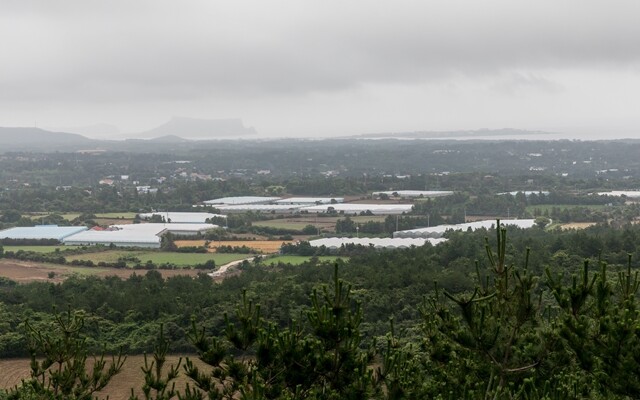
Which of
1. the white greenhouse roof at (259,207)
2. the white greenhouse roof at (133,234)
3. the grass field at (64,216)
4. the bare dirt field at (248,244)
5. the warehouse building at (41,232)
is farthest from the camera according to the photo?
the white greenhouse roof at (259,207)

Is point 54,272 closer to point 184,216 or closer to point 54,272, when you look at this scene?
point 54,272

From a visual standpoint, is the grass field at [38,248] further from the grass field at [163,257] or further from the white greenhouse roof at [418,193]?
the white greenhouse roof at [418,193]

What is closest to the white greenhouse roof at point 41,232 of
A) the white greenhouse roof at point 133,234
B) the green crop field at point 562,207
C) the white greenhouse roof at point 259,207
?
the white greenhouse roof at point 133,234

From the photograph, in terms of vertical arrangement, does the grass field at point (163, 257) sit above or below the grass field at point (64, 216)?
above

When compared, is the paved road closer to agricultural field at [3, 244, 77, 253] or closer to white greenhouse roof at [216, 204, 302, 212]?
agricultural field at [3, 244, 77, 253]

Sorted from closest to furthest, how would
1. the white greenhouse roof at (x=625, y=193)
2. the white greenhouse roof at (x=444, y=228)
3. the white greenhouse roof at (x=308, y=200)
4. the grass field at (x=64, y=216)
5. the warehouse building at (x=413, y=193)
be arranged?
the white greenhouse roof at (x=444, y=228)
the grass field at (x=64, y=216)
the white greenhouse roof at (x=625, y=193)
the white greenhouse roof at (x=308, y=200)
the warehouse building at (x=413, y=193)

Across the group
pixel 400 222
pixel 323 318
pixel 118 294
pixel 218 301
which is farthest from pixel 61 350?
pixel 400 222
